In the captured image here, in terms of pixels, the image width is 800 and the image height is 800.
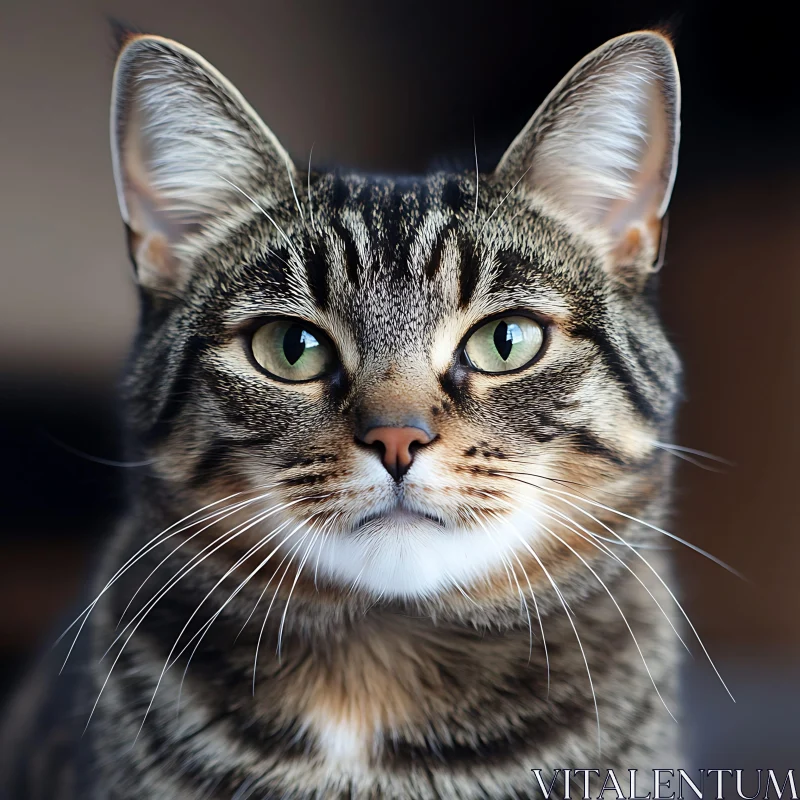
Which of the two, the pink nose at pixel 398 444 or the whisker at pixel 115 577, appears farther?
the whisker at pixel 115 577

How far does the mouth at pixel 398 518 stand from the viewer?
637 millimetres

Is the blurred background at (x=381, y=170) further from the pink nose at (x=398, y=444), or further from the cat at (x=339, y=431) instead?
the pink nose at (x=398, y=444)

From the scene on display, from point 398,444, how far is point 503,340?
0.54 feet

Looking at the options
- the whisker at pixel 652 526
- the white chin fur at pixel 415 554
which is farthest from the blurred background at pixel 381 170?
the white chin fur at pixel 415 554

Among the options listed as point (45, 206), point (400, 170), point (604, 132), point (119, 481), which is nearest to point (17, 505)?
point (119, 481)

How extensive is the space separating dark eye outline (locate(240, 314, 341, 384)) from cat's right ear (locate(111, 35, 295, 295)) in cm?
9

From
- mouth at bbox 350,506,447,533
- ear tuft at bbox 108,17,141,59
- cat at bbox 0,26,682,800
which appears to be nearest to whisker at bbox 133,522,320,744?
cat at bbox 0,26,682,800

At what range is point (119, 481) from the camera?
80cm

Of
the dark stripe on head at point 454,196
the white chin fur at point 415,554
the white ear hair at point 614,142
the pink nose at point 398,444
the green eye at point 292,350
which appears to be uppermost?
the white ear hair at point 614,142

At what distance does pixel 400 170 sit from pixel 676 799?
0.69 meters

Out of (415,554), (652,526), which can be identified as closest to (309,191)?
(415,554)

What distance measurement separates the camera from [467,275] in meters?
0.71

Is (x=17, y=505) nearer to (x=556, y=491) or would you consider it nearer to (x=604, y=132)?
(x=556, y=491)

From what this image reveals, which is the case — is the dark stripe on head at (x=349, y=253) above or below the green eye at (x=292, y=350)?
above
